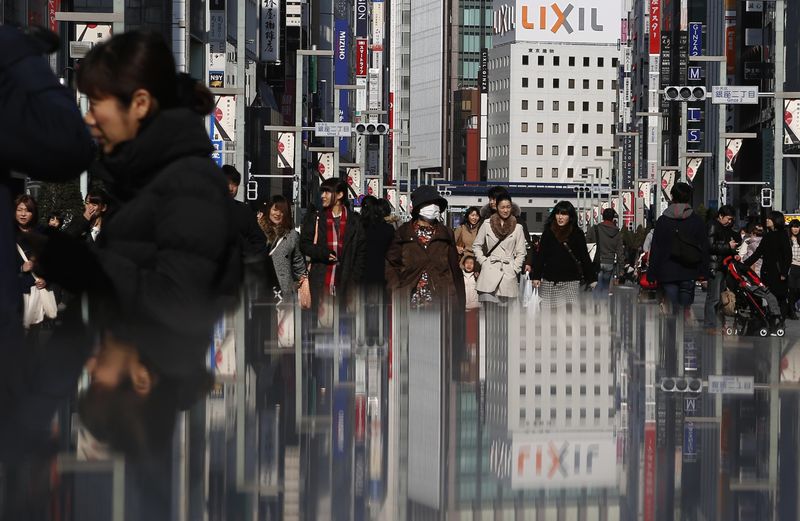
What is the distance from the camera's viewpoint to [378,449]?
3850 mm

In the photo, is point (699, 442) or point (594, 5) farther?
point (594, 5)

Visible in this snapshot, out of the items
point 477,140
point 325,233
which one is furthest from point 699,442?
point 477,140

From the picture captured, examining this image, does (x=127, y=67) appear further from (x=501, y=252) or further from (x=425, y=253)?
(x=501, y=252)

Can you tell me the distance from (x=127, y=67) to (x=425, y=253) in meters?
7.82

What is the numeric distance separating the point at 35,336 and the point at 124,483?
0.94ft

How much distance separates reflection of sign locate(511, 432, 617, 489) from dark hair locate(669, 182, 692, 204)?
969cm

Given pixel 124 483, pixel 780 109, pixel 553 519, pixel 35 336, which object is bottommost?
pixel 553 519

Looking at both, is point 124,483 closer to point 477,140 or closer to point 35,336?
point 35,336

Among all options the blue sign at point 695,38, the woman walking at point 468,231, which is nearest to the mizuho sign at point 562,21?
the blue sign at point 695,38

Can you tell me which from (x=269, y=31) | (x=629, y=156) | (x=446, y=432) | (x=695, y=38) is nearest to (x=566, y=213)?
(x=446, y=432)

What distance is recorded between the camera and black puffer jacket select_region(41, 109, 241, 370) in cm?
229

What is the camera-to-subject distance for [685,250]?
45.0ft

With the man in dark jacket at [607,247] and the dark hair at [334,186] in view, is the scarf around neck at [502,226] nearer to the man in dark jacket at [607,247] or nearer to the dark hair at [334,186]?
the dark hair at [334,186]

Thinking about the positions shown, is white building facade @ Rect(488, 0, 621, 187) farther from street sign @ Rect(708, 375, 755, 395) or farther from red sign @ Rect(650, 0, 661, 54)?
street sign @ Rect(708, 375, 755, 395)
